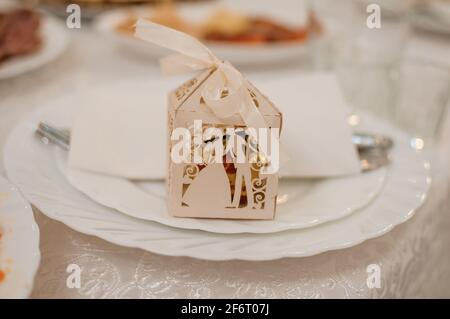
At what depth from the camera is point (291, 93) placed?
0.70 meters

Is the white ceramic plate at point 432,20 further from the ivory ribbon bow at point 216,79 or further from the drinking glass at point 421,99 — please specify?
the ivory ribbon bow at point 216,79

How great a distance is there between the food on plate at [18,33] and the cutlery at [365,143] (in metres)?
0.21

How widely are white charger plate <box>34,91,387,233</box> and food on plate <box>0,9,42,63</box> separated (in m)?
0.20

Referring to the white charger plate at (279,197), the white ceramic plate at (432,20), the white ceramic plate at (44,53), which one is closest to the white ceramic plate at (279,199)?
the white charger plate at (279,197)

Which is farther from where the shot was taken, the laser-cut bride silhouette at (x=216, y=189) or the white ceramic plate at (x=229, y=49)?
the white ceramic plate at (x=229, y=49)

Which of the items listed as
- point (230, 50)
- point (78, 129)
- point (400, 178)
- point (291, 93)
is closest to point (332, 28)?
point (230, 50)

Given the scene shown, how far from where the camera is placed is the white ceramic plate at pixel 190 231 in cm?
48

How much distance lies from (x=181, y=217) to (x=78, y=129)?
0.18m

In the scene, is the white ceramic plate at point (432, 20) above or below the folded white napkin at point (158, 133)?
above

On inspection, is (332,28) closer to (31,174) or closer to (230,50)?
(230,50)

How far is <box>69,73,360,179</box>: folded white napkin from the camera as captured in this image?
0.59m

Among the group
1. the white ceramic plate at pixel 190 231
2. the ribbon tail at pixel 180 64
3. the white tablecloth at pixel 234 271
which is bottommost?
the white tablecloth at pixel 234 271

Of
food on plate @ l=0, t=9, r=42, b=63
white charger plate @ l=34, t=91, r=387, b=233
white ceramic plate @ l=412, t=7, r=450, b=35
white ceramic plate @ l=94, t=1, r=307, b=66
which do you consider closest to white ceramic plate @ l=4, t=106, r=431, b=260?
white charger plate @ l=34, t=91, r=387, b=233

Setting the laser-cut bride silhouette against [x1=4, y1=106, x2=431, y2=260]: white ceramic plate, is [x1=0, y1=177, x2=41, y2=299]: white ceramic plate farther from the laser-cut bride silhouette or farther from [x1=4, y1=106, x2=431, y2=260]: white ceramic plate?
the laser-cut bride silhouette
